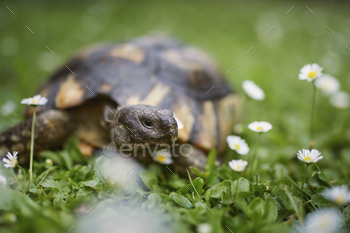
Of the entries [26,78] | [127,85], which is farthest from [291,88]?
[26,78]

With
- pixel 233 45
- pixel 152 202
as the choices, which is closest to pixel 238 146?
pixel 152 202

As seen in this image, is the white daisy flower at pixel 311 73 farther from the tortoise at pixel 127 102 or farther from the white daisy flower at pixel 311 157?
the tortoise at pixel 127 102

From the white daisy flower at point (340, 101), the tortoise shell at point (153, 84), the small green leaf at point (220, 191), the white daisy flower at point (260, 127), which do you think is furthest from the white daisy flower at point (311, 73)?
the white daisy flower at point (340, 101)

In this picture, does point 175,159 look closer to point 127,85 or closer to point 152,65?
point 127,85

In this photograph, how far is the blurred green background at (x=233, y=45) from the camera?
2723 millimetres

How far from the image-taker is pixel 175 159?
1.83m

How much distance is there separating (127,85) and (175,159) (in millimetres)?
633

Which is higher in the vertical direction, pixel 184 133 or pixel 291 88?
pixel 291 88

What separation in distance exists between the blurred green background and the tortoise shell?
503 mm

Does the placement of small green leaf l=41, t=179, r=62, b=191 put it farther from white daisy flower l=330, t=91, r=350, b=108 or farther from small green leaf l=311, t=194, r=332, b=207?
white daisy flower l=330, t=91, r=350, b=108

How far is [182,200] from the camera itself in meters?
1.43

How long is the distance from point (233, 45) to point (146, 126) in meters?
5.01

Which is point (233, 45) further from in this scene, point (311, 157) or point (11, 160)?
point (11, 160)

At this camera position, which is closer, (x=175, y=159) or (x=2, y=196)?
(x=2, y=196)
